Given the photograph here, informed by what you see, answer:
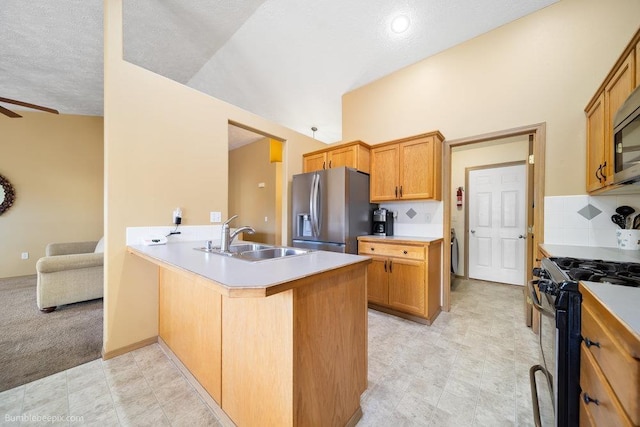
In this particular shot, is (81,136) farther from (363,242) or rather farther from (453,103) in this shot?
(453,103)

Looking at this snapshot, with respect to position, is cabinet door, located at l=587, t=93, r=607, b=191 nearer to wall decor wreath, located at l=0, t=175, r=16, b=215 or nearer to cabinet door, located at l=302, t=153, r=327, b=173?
cabinet door, located at l=302, t=153, r=327, b=173

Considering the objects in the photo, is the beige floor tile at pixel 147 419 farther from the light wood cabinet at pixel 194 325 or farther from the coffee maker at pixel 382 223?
the coffee maker at pixel 382 223

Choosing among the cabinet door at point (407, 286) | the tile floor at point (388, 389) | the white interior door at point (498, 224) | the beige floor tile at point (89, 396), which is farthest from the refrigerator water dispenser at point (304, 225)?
the white interior door at point (498, 224)

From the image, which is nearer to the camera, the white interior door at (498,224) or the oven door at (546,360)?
the oven door at (546,360)

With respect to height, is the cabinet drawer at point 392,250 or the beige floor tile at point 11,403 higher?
the cabinet drawer at point 392,250

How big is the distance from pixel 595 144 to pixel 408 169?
151 cm

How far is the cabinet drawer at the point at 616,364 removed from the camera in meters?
0.53

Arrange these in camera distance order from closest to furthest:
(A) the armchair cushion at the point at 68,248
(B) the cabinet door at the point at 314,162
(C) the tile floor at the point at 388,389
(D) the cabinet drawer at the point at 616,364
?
(D) the cabinet drawer at the point at 616,364 < (C) the tile floor at the point at 388,389 < (B) the cabinet door at the point at 314,162 < (A) the armchair cushion at the point at 68,248

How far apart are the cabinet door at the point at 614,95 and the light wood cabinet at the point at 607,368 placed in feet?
4.52

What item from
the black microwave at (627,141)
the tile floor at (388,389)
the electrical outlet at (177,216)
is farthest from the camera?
the electrical outlet at (177,216)

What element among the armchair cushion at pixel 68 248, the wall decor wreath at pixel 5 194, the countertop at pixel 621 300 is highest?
the wall decor wreath at pixel 5 194

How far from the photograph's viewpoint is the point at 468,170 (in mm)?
4234

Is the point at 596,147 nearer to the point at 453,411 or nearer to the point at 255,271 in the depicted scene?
the point at 453,411

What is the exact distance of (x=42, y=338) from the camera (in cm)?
215
